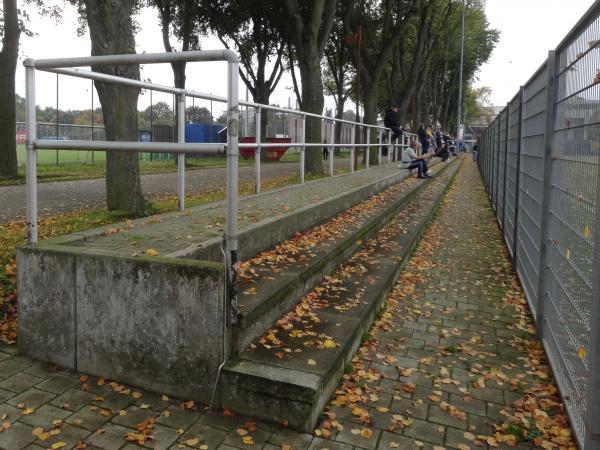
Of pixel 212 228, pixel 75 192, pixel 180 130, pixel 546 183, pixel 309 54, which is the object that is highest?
pixel 309 54

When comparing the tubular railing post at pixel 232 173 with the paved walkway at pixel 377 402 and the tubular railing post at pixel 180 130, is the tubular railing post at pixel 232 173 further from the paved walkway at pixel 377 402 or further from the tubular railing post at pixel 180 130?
the tubular railing post at pixel 180 130

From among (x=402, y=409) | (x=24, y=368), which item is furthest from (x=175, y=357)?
(x=402, y=409)

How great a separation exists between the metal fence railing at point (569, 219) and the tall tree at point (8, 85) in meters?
12.1

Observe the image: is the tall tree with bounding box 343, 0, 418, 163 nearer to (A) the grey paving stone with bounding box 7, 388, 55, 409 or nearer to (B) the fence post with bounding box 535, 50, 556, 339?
(B) the fence post with bounding box 535, 50, 556, 339

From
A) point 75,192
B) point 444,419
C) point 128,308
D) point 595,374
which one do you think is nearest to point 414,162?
point 75,192

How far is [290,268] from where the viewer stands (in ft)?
14.4

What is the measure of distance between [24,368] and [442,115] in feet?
192

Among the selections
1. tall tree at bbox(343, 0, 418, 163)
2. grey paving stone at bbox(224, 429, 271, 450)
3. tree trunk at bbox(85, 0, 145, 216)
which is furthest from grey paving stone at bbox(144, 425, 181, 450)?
tall tree at bbox(343, 0, 418, 163)

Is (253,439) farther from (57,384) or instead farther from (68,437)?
(57,384)

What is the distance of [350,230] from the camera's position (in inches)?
250

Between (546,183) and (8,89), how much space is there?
12.9 m

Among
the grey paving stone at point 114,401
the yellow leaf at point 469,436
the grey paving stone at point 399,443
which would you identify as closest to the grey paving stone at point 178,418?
the grey paving stone at point 114,401

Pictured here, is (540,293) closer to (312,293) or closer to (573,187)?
(573,187)

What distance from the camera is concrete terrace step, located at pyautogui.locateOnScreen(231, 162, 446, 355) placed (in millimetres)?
3385
